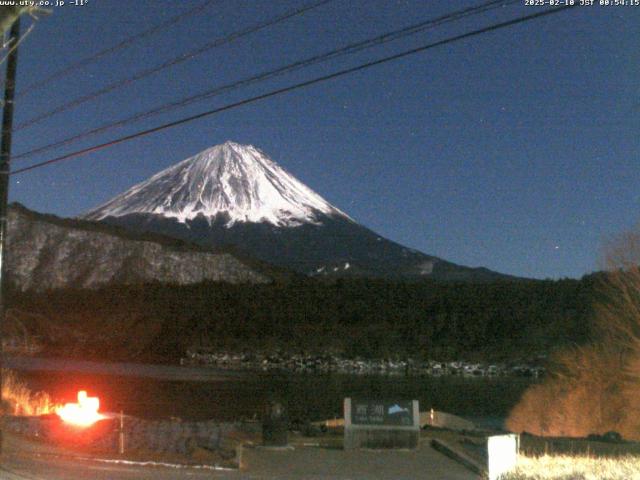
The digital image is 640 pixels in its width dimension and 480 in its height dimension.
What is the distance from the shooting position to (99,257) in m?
150

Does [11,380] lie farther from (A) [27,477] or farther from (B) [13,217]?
(B) [13,217]

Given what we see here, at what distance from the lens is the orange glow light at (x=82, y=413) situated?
18.5m

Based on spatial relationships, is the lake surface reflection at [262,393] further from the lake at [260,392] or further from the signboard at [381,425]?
the signboard at [381,425]

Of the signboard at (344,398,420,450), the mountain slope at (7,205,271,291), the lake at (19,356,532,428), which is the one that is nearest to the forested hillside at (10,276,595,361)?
the lake at (19,356,532,428)

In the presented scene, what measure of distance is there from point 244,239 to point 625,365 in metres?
156

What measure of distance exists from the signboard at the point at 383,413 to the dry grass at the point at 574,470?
3.33 m

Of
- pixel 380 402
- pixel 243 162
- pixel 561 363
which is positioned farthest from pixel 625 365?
pixel 243 162

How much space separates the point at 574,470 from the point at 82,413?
35.0 feet

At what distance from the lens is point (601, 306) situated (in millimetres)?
43031

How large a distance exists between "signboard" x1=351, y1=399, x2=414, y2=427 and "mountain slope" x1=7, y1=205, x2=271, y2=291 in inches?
4852

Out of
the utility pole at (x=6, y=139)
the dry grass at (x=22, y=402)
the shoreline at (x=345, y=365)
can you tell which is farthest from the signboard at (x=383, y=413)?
the shoreline at (x=345, y=365)

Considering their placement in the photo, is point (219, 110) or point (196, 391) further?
point (196, 391)

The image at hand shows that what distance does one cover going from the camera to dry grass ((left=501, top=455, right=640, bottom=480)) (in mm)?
11945

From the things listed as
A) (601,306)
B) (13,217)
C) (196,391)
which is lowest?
(196,391)
